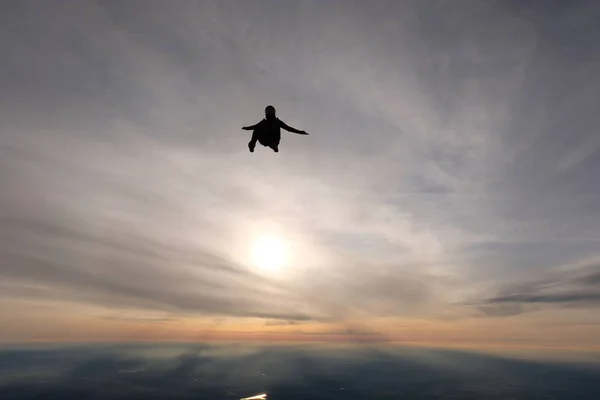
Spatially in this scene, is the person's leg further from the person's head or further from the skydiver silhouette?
the person's head

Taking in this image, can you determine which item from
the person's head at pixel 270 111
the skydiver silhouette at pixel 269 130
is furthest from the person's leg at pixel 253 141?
the person's head at pixel 270 111

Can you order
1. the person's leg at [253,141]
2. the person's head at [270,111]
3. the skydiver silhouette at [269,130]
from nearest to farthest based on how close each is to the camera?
the person's head at [270,111] < the skydiver silhouette at [269,130] < the person's leg at [253,141]

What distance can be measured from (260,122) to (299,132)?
2373mm

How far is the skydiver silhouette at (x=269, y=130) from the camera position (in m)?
17.2

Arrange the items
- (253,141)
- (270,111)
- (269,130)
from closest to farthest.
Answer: (270,111)
(269,130)
(253,141)

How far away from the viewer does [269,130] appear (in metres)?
17.9

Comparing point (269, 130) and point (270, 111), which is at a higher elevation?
point (270, 111)

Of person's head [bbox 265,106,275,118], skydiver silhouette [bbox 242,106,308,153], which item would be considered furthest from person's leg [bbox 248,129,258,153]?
person's head [bbox 265,106,275,118]

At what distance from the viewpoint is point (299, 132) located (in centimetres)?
1723

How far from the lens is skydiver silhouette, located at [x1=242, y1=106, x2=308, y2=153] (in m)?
17.2

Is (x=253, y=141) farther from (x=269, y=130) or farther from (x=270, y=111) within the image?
(x=270, y=111)

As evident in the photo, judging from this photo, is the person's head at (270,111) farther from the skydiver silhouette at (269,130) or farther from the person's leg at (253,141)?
the person's leg at (253,141)

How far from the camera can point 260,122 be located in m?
17.7

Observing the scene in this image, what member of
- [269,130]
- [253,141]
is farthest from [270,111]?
[253,141]
